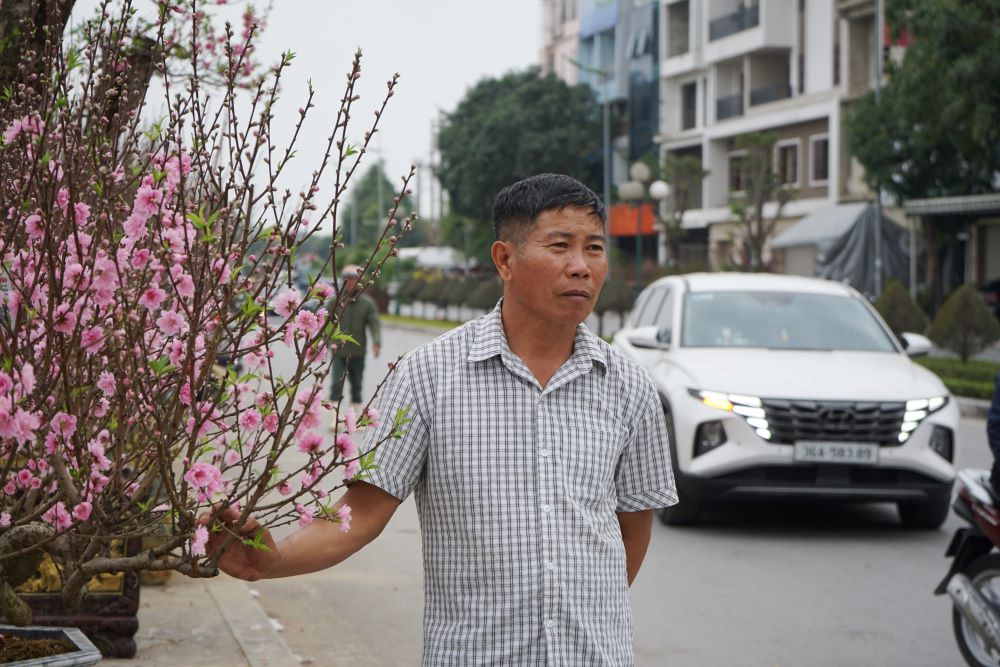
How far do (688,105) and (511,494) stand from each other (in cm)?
5725

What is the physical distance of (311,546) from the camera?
2.97 metres

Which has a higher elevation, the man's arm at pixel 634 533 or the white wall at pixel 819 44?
the white wall at pixel 819 44

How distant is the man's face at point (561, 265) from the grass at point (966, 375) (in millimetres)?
16520

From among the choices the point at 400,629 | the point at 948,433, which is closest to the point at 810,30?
the point at 948,433

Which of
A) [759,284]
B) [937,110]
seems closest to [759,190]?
[937,110]

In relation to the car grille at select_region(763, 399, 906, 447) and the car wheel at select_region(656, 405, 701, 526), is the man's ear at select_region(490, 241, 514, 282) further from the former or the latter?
the car wheel at select_region(656, 405, 701, 526)

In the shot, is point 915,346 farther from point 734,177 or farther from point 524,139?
point 524,139

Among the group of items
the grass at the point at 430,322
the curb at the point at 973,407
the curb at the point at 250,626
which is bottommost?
the grass at the point at 430,322

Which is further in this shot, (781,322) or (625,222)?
(625,222)

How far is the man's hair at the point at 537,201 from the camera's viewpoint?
297 cm

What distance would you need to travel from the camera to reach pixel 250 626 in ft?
21.7

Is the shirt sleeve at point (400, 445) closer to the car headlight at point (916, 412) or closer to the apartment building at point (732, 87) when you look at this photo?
the car headlight at point (916, 412)


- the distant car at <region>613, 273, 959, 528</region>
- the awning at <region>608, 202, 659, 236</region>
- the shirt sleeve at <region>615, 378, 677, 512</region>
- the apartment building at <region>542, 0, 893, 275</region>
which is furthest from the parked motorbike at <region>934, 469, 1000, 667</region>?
the awning at <region>608, 202, 659, 236</region>

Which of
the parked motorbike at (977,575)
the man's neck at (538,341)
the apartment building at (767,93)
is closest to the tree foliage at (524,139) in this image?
the apartment building at (767,93)
